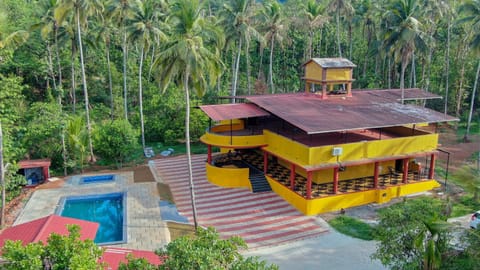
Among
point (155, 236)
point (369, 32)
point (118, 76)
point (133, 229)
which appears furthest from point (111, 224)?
point (369, 32)

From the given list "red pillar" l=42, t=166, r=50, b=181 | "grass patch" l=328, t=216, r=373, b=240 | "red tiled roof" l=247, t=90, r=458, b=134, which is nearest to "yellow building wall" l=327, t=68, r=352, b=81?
"red tiled roof" l=247, t=90, r=458, b=134

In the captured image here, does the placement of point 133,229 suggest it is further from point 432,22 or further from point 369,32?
point 369,32

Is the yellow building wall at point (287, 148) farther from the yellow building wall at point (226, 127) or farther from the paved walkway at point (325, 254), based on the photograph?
the paved walkway at point (325, 254)

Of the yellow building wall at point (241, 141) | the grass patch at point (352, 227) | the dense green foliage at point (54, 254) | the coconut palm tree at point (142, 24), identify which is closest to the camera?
the dense green foliage at point (54, 254)

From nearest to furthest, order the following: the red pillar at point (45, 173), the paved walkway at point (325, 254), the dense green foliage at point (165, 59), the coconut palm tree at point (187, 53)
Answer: the paved walkway at point (325, 254), the coconut palm tree at point (187, 53), the dense green foliage at point (165, 59), the red pillar at point (45, 173)

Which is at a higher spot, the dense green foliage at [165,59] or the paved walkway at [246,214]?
the dense green foliage at [165,59]

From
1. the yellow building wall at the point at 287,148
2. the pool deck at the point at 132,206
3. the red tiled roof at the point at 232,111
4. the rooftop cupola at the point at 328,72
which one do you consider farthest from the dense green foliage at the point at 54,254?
the rooftop cupola at the point at 328,72
